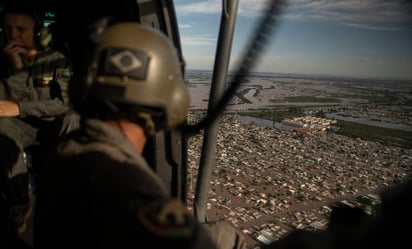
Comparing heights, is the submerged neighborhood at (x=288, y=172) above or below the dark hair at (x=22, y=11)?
below

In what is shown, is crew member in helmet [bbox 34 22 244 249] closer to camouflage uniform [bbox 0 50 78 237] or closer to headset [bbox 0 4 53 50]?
camouflage uniform [bbox 0 50 78 237]

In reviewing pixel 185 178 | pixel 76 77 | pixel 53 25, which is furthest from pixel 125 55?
pixel 53 25

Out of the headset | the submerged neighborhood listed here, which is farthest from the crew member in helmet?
the submerged neighborhood

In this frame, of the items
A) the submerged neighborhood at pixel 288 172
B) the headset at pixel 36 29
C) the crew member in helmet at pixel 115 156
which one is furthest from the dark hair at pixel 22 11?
the submerged neighborhood at pixel 288 172

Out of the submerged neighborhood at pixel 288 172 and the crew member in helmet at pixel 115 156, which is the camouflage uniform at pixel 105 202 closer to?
the crew member in helmet at pixel 115 156

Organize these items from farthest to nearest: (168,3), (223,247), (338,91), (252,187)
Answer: (338,91)
(252,187)
(168,3)
(223,247)

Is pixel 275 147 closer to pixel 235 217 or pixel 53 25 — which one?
pixel 235 217

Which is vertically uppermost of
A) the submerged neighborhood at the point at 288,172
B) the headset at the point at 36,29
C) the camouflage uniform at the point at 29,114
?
the headset at the point at 36,29
